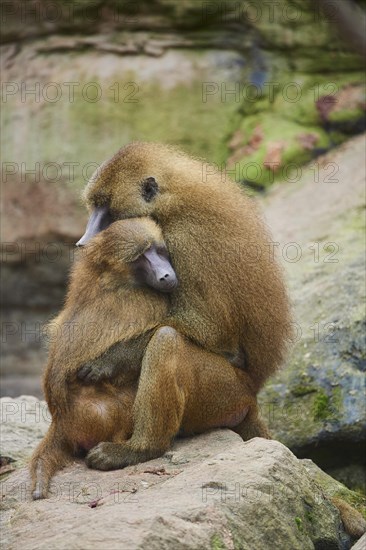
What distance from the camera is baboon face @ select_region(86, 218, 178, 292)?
580 cm

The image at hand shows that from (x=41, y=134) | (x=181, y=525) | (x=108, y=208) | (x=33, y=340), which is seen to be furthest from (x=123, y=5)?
(x=181, y=525)

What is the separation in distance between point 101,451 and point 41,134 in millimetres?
6930

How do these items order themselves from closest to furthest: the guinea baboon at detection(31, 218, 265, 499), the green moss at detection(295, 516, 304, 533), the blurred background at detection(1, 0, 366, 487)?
the green moss at detection(295, 516, 304, 533)
the guinea baboon at detection(31, 218, 265, 499)
the blurred background at detection(1, 0, 366, 487)

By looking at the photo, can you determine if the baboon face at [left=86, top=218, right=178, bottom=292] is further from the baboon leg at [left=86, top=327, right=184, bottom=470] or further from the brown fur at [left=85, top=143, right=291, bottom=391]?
the baboon leg at [left=86, top=327, right=184, bottom=470]

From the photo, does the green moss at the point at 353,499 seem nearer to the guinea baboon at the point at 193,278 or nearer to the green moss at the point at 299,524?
the guinea baboon at the point at 193,278

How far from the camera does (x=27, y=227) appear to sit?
11.8m

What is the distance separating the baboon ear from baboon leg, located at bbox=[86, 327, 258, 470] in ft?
3.03

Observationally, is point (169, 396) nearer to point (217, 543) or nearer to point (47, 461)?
point (47, 461)

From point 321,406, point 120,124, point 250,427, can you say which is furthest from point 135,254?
point 120,124

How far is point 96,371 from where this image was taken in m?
5.84

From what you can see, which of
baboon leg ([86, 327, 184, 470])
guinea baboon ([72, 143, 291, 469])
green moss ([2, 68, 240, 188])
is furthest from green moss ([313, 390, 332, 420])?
green moss ([2, 68, 240, 188])

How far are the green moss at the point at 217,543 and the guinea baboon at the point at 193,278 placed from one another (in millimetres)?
1200

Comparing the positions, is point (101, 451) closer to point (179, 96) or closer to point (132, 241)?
point (132, 241)

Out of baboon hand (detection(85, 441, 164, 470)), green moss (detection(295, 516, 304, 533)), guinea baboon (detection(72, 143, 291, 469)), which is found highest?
guinea baboon (detection(72, 143, 291, 469))
